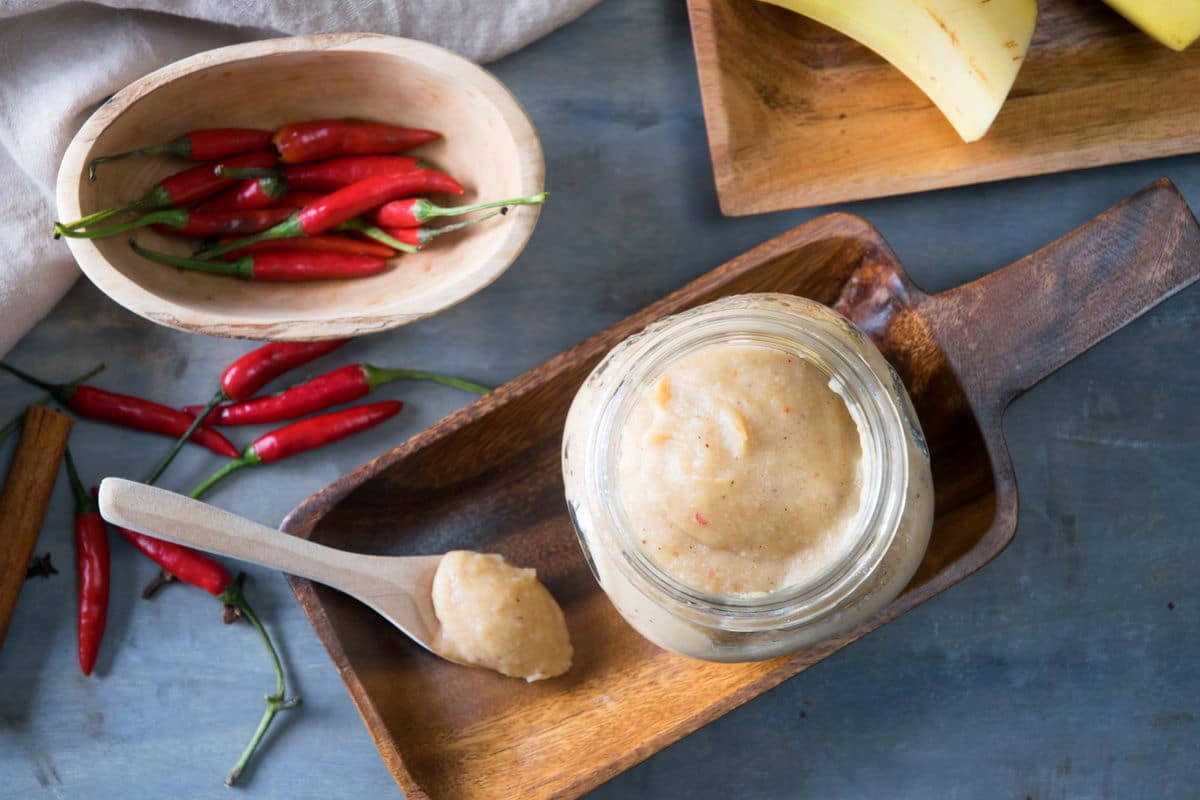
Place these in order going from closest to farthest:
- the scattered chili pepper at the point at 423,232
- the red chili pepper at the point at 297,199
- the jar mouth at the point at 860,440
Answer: the jar mouth at the point at 860,440
the scattered chili pepper at the point at 423,232
the red chili pepper at the point at 297,199

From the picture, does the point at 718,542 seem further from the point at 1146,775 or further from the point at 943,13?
the point at 1146,775

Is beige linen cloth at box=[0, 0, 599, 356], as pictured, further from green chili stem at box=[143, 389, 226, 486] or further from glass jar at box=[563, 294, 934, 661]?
glass jar at box=[563, 294, 934, 661]

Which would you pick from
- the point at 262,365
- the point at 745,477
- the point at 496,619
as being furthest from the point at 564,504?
the point at 262,365

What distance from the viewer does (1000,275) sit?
1.08 metres

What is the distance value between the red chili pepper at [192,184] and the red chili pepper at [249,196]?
0.04 ft

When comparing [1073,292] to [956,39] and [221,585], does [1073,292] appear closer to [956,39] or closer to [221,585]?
[956,39]

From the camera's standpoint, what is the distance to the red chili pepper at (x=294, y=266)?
1.23 m

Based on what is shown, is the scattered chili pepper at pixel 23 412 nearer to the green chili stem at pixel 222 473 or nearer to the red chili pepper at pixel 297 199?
the green chili stem at pixel 222 473

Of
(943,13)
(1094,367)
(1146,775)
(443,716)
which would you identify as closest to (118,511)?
(443,716)

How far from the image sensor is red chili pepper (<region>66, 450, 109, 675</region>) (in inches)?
51.3

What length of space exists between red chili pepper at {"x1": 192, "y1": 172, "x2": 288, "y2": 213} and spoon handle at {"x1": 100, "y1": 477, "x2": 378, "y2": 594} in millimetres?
380

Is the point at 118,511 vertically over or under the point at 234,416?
over

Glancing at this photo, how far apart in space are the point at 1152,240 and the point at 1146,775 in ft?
2.49

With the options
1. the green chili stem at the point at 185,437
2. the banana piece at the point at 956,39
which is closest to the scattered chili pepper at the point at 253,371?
the green chili stem at the point at 185,437
